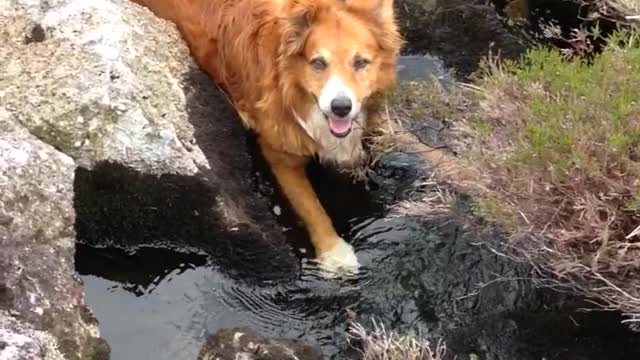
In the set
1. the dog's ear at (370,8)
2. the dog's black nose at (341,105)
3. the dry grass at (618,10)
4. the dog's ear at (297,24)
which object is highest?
the dry grass at (618,10)

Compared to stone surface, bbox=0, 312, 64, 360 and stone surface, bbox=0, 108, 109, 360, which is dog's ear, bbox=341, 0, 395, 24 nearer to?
stone surface, bbox=0, 108, 109, 360

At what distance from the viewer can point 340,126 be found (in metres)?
5.09

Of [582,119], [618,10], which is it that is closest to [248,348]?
[582,119]

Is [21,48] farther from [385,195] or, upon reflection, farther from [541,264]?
[541,264]

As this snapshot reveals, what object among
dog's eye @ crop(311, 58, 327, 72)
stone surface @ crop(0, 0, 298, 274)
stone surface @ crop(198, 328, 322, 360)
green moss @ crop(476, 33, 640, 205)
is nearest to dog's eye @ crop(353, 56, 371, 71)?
dog's eye @ crop(311, 58, 327, 72)

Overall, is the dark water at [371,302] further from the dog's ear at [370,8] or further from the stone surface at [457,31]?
the stone surface at [457,31]

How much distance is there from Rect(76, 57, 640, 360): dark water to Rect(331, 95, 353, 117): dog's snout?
2.28ft

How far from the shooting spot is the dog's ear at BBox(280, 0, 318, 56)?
504 centimetres

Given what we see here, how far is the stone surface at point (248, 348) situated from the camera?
4.30 meters

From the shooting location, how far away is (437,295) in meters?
4.88

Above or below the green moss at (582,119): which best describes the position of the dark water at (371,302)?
below

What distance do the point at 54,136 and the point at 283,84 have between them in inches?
46.3

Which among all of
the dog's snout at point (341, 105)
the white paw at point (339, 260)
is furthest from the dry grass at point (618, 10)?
the white paw at point (339, 260)

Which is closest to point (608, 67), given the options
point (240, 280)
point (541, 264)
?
point (541, 264)
